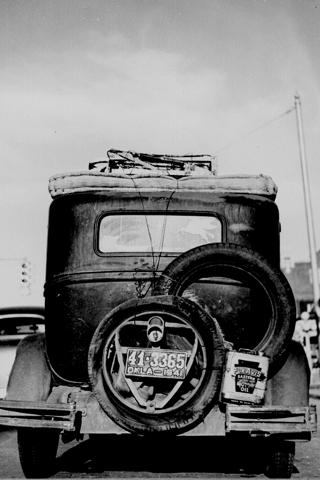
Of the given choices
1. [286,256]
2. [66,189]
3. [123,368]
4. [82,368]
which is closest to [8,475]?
[82,368]

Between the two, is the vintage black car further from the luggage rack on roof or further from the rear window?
the luggage rack on roof

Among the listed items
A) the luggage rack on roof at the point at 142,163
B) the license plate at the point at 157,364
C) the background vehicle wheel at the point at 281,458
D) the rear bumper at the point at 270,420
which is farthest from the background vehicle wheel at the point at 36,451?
the luggage rack on roof at the point at 142,163

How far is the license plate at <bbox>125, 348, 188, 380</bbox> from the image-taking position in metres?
3.95

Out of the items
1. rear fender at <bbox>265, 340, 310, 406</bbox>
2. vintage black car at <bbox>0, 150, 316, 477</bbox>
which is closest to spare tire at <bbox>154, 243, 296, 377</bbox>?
vintage black car at <bbox>0, 150, 316, 477</bbox>

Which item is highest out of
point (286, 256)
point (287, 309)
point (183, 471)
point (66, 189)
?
point (286, 256)

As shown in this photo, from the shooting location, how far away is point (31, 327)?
9508 millimetres

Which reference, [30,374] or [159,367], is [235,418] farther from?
[30,374]

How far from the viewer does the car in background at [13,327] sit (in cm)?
812

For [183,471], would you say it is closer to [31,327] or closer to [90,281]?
[90,281]

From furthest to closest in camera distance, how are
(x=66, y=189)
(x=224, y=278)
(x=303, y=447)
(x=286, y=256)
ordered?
(x=286, y=256)
(x=303, y=447)
(x=66, y=189)
(x=224, y=278)

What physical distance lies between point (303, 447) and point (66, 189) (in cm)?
412

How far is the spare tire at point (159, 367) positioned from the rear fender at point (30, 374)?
2.55 feet

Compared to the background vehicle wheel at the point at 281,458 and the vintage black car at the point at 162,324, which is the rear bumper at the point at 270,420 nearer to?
the vintage black car at the point at 162,324

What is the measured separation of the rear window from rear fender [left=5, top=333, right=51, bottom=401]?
0.99 m
